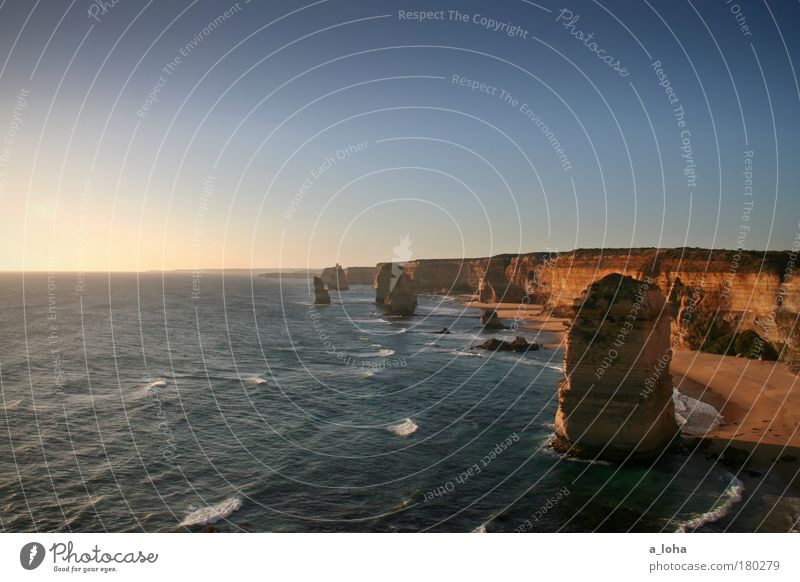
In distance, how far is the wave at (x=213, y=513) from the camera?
19.5 meters

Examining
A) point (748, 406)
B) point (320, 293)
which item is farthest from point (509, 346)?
point (320, 293)

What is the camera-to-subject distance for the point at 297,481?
77.0 feet

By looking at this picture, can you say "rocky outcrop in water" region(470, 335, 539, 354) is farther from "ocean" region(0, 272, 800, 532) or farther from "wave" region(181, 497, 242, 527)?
"wave" region(181, 497, 242, 527)

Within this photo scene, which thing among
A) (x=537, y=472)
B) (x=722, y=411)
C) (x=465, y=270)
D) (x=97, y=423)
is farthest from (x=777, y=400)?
(x=465, y=270)

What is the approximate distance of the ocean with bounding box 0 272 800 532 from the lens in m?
19.9

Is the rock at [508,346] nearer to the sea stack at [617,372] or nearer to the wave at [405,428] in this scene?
the wave at [405,428]

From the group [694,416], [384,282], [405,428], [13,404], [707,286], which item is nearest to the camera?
[405,428]

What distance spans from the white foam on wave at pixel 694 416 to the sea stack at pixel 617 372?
612 cm

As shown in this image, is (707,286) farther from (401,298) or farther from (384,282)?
(384,282)

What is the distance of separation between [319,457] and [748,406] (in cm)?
2810

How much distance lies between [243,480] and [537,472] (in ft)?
45.9

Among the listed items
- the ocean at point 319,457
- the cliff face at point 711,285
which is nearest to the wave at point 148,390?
the ocean at point 319,457

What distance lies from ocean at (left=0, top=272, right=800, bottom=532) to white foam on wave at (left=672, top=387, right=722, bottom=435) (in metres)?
5.06

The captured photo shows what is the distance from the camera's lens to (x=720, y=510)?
19828 mm
